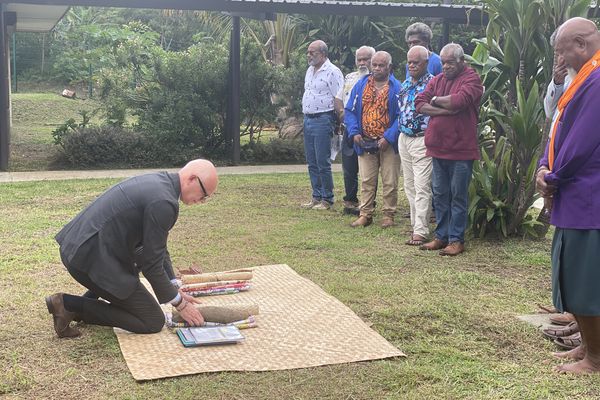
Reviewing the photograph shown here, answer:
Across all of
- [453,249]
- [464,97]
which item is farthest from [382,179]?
[464,97]

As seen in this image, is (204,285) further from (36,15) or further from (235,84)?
(36,15)

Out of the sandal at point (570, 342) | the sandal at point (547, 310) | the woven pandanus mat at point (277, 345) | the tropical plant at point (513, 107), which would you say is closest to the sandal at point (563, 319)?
the sandal at point (547, 310)

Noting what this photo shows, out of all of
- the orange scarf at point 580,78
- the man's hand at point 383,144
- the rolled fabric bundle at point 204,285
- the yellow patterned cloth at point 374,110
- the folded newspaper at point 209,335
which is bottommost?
the folded newspaper at point 209,335

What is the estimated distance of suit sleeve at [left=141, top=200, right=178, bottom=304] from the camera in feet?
13.9

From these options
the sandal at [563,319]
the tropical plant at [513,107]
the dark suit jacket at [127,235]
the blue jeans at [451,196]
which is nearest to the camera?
the dark suit jacket at [127,235]

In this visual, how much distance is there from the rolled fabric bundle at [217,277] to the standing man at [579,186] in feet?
8.15

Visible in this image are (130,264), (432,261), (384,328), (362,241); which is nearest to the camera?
(130,264)

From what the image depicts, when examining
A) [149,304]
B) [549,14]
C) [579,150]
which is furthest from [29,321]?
[549,14]

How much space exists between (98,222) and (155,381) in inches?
40.4

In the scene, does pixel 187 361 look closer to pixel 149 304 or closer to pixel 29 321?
pixel 149 304

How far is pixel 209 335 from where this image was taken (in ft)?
14.8

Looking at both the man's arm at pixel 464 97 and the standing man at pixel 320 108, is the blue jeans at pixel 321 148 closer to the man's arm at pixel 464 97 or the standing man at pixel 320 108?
the standing man at pixel 320 108

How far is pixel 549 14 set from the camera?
22.7ft

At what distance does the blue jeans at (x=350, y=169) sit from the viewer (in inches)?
335
